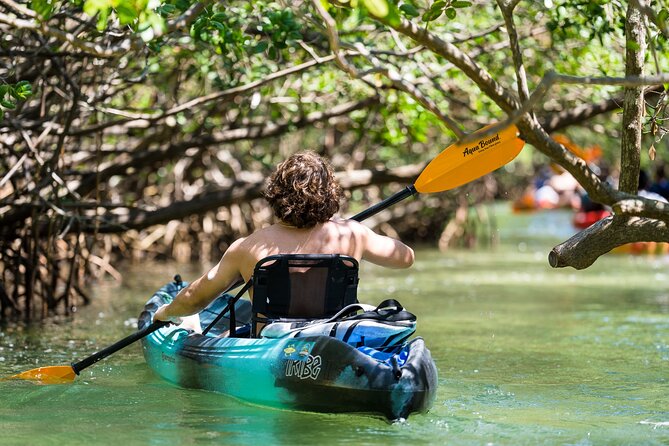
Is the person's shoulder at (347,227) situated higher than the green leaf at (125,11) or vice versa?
the green leaf at (125,11)

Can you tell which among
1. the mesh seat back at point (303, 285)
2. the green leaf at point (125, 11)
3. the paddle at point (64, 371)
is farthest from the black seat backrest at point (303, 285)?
the green leaf at point (125, 11)

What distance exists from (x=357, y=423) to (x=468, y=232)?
12.4 metres

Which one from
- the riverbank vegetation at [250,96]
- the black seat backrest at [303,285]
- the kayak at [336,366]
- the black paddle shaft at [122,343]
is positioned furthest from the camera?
the black paddle shaft at [122,343]

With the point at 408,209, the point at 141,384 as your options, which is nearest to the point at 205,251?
the point at 408,209

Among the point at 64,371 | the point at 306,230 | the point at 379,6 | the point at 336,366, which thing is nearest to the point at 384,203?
the point at 306,230

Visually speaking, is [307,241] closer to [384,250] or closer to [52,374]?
[384,250]

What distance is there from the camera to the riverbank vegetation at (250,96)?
15.0 ft

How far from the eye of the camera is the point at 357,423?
4.60m

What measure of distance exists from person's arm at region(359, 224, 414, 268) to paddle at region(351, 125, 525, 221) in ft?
1.80

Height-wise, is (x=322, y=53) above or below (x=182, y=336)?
above

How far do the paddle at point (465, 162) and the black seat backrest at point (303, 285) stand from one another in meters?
0.72

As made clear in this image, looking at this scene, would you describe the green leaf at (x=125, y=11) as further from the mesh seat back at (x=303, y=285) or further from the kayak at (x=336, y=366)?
the kayak at (x=336, y=366)

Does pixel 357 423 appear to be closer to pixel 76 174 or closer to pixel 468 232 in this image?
pixel 76 174

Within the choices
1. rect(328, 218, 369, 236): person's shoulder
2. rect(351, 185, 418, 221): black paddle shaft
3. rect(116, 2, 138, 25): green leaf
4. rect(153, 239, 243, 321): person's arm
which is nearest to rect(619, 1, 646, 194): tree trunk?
rect(328, 218, 369, 236): person's shoulder
